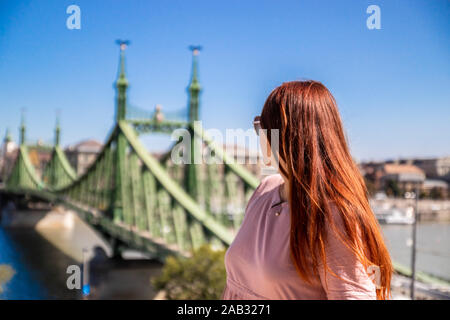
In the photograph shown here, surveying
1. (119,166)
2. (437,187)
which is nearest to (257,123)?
(119,166)

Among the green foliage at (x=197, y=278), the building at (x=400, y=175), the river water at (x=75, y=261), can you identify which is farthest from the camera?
the building at (x=400, y=175)

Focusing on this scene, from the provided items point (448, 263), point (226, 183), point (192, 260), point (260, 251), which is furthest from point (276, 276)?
point (448, 263)

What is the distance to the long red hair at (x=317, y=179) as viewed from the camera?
2.63 ft

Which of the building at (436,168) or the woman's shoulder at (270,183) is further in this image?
the building at (436,168)

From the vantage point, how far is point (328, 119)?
0.87 meters

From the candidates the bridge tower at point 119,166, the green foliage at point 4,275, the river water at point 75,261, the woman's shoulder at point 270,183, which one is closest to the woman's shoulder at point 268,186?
the woman's shoulder at point 270,183

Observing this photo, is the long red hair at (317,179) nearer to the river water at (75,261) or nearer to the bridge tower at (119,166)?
the river water at (75,261)

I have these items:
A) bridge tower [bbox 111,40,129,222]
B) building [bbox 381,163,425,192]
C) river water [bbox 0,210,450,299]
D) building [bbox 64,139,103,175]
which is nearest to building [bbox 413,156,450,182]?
building [bbox 381,163,425,192]

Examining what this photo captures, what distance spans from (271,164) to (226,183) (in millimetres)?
10971

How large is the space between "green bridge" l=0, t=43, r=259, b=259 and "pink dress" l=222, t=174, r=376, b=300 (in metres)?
9.06

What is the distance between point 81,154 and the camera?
31.3 m

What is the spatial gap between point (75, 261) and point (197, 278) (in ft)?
32.1

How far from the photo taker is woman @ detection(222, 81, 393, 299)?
80 cm

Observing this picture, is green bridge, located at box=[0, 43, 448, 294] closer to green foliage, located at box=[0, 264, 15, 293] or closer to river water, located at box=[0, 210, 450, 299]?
river water, located at box=[0, 210, 450, 299]
